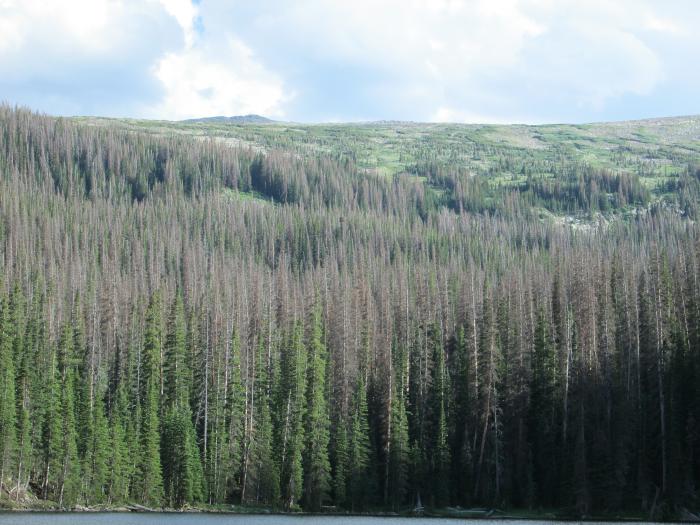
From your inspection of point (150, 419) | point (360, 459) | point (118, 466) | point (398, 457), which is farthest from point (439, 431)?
A: point (118, 466)

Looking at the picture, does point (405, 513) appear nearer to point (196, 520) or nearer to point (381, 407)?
point (381, 407)

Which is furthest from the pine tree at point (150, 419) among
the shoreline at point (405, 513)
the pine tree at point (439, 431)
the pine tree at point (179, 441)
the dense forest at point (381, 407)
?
the pine tree at point (439, 431)

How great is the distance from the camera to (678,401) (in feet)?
293

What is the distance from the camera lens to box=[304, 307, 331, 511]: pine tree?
3634 inches

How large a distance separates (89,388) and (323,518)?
1250 inches

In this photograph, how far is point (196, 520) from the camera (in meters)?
77.4

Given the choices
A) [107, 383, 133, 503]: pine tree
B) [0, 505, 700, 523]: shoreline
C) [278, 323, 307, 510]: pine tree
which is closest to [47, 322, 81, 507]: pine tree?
[0, 505, 700, 523]: shoreline

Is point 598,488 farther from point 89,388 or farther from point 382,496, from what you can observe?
point 89,388

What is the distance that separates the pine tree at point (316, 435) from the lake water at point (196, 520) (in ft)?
22.0

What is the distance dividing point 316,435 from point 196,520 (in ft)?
65.1

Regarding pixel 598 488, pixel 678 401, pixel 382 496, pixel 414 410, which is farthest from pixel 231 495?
pixel 678 401

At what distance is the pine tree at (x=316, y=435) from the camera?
303 feet

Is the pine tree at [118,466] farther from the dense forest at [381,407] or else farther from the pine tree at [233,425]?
the pine tree at [233,425]

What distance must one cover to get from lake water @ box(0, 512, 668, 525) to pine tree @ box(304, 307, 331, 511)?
6692 millimetres
